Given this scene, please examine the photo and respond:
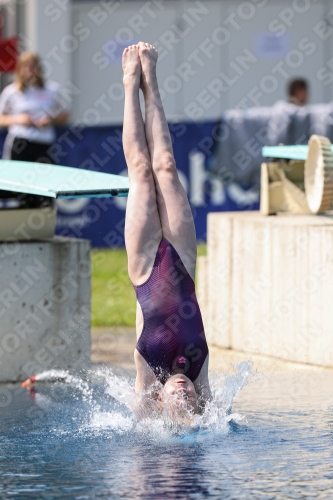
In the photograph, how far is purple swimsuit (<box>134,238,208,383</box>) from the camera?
191 inches

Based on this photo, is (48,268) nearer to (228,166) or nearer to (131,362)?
(131,362)

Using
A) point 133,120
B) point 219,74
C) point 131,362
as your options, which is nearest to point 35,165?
point 131,362

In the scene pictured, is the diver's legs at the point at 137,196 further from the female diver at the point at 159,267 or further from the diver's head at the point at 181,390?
the diver's head at the point at 181,390

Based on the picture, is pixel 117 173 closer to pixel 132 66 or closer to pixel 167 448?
pixel 132 66

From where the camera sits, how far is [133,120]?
16.8 ft

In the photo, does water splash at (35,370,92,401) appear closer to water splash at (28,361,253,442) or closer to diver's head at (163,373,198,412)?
water splash at (28,361,253,442)

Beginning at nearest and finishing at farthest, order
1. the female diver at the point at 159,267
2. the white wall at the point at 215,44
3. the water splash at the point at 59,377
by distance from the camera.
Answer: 1. the female diver at the point at 159,267
2. the water splash at the point at 59,377
3. the white wall at the point at 215,44

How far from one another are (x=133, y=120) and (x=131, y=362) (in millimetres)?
2268

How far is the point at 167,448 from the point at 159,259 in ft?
3.08

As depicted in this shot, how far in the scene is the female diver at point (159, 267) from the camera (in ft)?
A: 15.9

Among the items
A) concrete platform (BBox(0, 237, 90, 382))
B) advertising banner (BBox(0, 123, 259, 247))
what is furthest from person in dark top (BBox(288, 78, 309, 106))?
concrete platform (BBox(0, 237, 90, 382))

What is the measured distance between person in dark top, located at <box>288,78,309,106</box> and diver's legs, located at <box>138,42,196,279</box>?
7835 millimetres

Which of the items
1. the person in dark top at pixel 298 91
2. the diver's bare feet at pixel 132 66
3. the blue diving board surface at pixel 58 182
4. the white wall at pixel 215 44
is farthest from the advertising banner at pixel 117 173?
the diver's bare feet at pixel 132 66

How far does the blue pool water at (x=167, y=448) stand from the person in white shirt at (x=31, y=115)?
5220 millimetres
